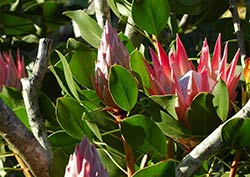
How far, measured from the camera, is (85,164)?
0.86 metres

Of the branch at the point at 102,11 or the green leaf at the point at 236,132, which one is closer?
the green leaf at the point at 236,132

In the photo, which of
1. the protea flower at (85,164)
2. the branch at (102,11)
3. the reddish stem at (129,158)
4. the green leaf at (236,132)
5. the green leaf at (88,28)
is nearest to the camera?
the protea flower at (85,164)

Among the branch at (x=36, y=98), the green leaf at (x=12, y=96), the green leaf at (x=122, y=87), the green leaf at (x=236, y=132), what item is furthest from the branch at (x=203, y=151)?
the green leaf at (x=12, y=96)

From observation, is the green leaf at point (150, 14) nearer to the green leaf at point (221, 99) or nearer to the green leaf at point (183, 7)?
the green leaf at point (183, 7)

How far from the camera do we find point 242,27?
1.48 meters

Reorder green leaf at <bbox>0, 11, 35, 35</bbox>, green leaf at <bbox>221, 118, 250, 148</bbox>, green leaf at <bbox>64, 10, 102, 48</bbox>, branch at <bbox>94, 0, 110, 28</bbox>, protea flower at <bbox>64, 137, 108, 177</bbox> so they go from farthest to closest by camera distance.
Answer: green leaf at <bbox>0, 11, 35, 35</bbox> < branch at <bbox>94, 0, 110, 28</bbox> < green leaf at <bbox>64, 10, 102, 48</bbox> < green leaf at <bbox>221, 118, 250, 148</bbox> < protea flower at <bbox>64, 137, 108, 177</bbox>

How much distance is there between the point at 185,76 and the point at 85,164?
280mm

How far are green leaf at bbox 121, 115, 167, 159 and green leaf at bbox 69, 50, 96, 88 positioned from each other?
0.19 meters

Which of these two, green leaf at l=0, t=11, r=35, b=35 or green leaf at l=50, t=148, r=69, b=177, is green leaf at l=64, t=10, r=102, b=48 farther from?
green leaf at l=0, t=11, r=35, b=35

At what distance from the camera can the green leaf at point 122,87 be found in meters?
1.06

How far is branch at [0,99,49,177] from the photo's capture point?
104 centimetres

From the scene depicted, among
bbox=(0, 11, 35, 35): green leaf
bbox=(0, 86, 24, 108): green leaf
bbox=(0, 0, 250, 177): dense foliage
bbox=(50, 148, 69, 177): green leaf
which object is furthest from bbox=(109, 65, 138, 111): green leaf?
A: bbox=(0, 11, 35, 35): green leaf

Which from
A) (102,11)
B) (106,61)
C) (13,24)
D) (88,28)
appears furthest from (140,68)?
(13,24)

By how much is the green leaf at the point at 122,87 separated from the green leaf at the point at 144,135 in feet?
0.18
